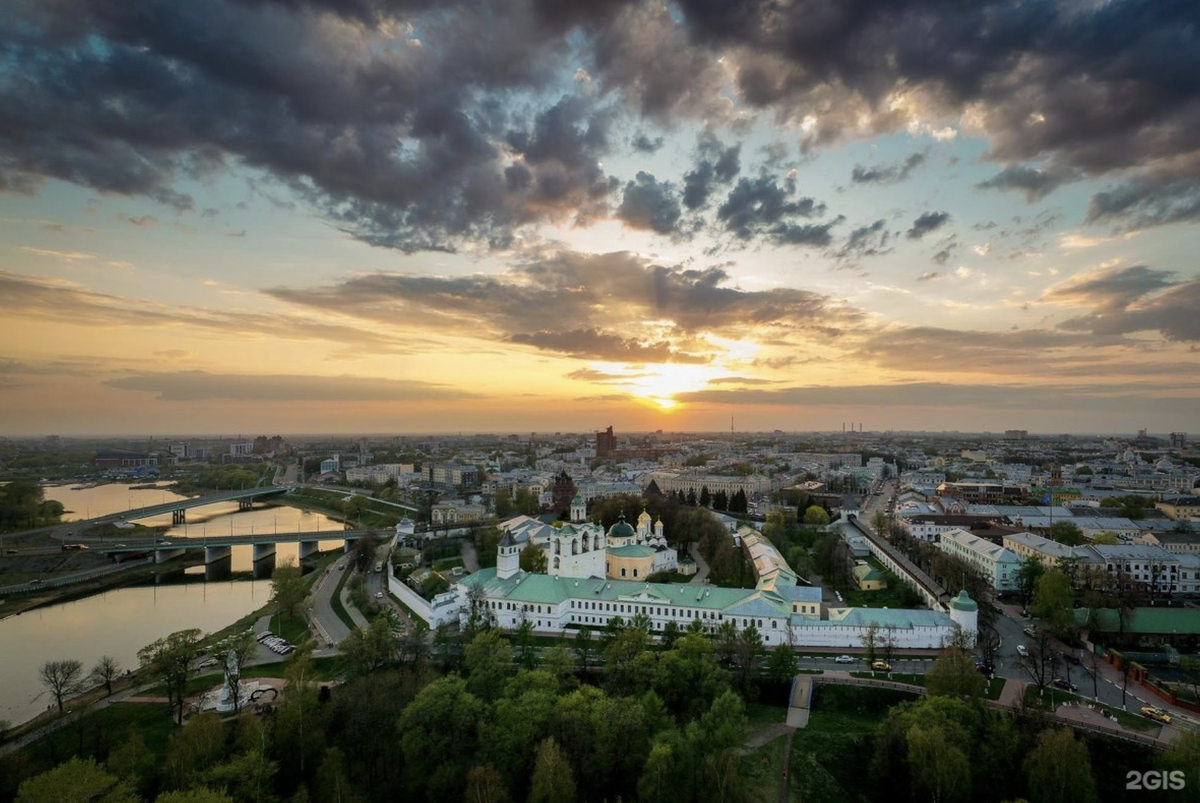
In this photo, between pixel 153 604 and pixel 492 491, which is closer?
pixel 153 604

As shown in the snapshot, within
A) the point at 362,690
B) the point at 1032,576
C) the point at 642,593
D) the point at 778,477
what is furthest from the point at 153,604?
the point at 778,477

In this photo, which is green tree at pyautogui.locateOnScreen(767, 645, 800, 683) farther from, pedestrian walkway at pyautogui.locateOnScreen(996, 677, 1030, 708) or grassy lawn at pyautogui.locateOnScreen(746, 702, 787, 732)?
pedestrian walkway at pyautogui.locateOnScreen(996, 677, 1030, 708)

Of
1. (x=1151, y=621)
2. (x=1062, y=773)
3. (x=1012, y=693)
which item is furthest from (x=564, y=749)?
(x=1151, y=621)

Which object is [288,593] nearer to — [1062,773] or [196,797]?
[196,797]

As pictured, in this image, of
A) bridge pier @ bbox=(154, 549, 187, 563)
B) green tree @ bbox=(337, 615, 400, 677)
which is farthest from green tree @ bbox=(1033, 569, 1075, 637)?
bridge pier @ bbox=(154, 549, 187, 563)

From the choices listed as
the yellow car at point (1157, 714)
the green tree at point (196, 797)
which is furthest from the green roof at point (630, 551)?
the green tree at point (196, 797)

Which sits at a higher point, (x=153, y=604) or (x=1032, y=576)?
(x=1032, y=576)

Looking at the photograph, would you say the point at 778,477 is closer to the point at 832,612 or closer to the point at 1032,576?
the point at 1032,576
